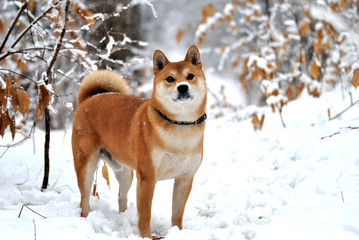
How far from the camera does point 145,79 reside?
32.4ft

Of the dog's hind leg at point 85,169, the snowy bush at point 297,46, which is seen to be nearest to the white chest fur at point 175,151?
the dog's hind leg at point 85,169

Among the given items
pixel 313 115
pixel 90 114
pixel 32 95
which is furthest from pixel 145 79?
pixel 90 114

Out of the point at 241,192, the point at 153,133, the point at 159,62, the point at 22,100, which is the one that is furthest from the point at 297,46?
the point at 22,100

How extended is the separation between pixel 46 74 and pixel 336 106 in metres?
4.32

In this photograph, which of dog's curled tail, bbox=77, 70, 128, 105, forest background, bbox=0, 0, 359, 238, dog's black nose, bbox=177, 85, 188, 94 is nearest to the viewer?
dog's black nose, bbox=177, 85, 188, 94

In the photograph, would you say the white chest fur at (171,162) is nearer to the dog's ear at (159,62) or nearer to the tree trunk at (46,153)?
the dog's ear at (159,62)

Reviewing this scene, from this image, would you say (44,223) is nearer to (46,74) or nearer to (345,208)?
(46,74)

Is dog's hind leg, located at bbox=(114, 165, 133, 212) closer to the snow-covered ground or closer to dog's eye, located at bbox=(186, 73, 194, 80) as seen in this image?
the snow-covered ground

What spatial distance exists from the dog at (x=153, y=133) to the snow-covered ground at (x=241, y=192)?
32cm

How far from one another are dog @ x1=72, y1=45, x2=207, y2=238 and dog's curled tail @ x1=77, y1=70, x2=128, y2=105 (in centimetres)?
29

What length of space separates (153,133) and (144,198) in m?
0.53

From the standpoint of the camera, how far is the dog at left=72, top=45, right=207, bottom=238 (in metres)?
2.74

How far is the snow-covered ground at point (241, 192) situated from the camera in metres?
2.29

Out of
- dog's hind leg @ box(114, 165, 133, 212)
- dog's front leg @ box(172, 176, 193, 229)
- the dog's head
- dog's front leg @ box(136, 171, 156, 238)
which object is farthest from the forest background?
dog's front leg @ box(172, 176, 193, 229)
